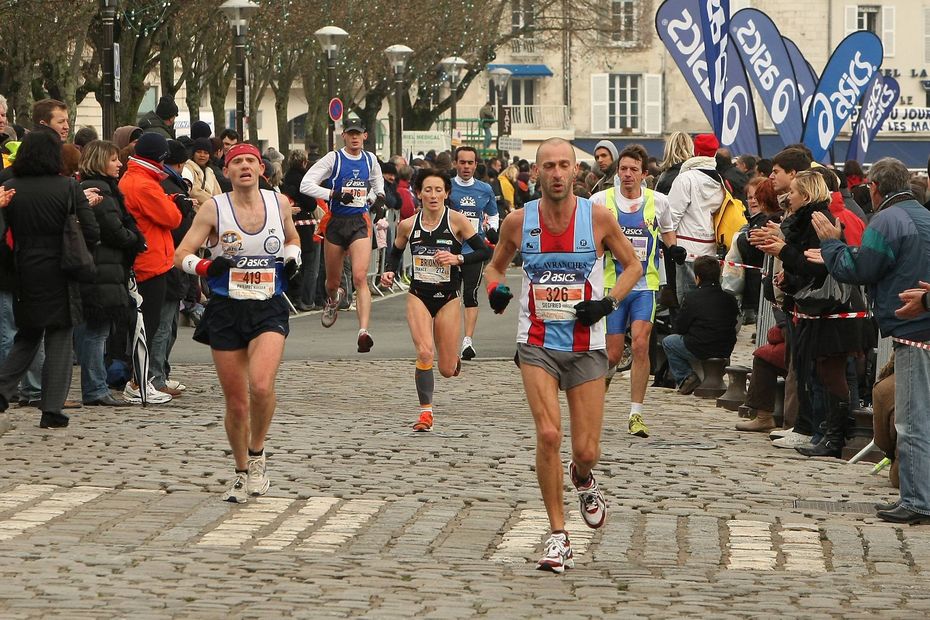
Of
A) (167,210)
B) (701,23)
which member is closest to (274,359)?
(167,210)

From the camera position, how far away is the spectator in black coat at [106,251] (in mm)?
13023

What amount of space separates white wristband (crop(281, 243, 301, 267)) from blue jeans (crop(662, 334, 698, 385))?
5688mm

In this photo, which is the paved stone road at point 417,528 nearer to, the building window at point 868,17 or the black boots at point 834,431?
the black boots at point 834,431

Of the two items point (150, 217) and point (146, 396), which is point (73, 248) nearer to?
point (150, 217)

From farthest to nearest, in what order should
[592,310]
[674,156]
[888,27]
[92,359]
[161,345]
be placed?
1. [888,27]
2. [674,156]
3. [161,345]
4. [92,359]
5. [592,310]

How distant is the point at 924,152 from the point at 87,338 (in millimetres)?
60550

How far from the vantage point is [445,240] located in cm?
1285

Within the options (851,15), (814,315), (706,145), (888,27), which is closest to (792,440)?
(814,315)

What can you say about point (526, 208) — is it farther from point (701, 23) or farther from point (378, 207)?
point (378, 207)

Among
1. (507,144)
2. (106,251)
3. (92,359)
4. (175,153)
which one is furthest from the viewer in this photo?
(507,144)

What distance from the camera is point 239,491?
973 cm

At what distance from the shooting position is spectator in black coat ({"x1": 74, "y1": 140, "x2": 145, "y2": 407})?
1302 cm

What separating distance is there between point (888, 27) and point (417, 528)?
6772 cm

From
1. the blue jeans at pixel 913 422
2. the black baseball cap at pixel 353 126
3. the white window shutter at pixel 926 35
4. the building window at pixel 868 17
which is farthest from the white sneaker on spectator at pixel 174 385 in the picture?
the white window shutter at pixel 926 35
